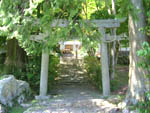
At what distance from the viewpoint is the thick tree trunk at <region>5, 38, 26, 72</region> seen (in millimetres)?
8688

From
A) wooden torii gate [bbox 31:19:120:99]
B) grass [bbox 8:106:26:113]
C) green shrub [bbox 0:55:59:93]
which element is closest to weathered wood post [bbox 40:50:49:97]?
wooden torii gate [bbox 31:19:120:99]

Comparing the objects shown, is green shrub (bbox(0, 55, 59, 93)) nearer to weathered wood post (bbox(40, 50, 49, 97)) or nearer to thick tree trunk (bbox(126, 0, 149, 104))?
weathered wood post (bbox(40, 50, 49, 97))

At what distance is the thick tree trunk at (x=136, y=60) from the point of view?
5043 millimetres

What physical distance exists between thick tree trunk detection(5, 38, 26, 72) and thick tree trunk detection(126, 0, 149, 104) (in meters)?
5.55

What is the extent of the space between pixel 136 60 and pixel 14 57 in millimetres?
6002

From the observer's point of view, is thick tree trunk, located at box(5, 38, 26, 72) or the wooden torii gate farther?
thick tree trunk, located at box(5, 38, 26, 72)

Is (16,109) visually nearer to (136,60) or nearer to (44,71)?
(44,71)

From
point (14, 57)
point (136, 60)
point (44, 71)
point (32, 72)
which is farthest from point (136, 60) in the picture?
point (14, 57)

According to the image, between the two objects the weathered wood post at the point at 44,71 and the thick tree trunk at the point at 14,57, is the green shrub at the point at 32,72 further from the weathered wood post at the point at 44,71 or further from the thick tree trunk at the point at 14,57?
the weathered wood post at the point at 44,71

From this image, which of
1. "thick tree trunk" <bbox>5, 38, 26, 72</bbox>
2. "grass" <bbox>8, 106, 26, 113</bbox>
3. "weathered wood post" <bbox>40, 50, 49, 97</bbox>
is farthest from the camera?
"thick tree trunk" <bbox>5, 38, 26, 72</bbox>

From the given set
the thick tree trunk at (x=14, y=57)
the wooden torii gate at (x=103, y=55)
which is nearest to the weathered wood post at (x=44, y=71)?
the wooden torii gate at (x=103, y=55)

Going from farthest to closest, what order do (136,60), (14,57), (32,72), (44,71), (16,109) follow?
1. (14,57)
2. (32,72)
3. (44,71)
4. (16,109)
5. (136,60)

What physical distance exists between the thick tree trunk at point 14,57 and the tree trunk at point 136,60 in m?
5.55

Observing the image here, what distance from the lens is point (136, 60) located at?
510 centimetres
